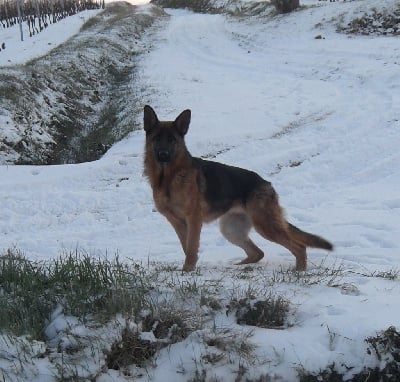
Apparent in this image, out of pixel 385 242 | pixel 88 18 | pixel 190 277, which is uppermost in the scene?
pixel 88 18

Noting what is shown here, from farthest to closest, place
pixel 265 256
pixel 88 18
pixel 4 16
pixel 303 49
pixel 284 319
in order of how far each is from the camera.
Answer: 1. pixel 4 16
2. pixel 88 18
3. pixel 303 49
4. pixel 265 256
5. pixel 284 319

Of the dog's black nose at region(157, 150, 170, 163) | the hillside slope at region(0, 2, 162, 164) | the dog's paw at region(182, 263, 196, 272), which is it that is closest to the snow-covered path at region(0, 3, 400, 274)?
the dog's paw at region(182, 263, 196, 272)

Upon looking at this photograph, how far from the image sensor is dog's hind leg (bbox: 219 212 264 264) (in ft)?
22.0

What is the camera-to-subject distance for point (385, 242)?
7348 millimetres

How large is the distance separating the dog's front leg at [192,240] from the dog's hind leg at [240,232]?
0.68 metres

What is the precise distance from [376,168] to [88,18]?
3410 centimetres

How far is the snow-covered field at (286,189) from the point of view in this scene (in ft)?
13.2

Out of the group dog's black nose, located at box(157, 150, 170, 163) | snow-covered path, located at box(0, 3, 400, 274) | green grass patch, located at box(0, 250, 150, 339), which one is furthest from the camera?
snow-covered path, located at box(0, 3, 400, 274)

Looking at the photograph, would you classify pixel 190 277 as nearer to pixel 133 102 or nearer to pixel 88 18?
pixel 133 102

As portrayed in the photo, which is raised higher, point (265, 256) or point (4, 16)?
point (4, 16)

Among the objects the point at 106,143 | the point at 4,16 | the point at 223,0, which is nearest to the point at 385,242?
the point at 106,143

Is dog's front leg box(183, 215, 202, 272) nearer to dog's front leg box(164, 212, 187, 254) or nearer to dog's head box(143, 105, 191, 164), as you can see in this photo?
dog's front leg box(164, 212, 187, 254)

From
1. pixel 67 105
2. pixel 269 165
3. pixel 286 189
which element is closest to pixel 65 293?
pixel 286 189

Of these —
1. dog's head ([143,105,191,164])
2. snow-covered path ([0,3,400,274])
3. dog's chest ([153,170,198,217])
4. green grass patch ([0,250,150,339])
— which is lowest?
snow-covered path ([0,3,400,274])
